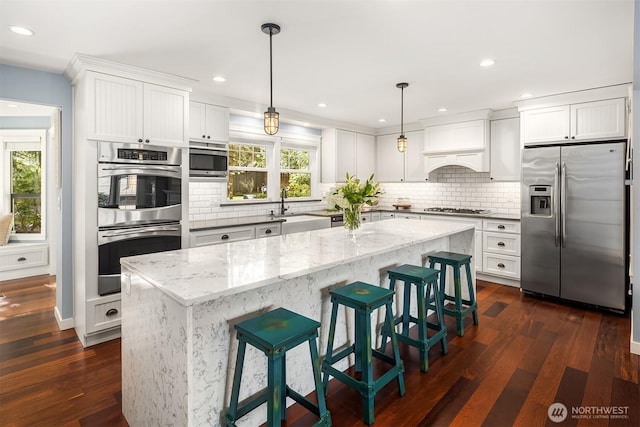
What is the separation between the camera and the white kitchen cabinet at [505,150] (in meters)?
4.73

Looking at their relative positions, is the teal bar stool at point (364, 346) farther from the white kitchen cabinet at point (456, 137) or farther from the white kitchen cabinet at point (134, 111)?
the white kitchen cabinet at point (456, 137)

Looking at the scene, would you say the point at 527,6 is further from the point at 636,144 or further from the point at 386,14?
the point at 636,144

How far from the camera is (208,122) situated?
4090 millimetres

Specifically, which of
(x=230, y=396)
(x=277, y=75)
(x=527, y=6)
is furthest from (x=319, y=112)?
(x=230, y=396)

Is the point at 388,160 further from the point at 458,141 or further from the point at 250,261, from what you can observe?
the point at 250,261

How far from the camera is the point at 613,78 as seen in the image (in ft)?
11.4

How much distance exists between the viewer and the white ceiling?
7.07 feet

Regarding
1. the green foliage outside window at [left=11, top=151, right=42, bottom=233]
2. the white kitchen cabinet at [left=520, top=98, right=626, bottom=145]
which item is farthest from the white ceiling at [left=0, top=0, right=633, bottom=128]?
the green foliage outside window at [left=11, top=151, right=42, bottom=233]

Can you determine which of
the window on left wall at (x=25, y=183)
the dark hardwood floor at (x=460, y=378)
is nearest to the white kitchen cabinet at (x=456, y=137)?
the dark hardwood floor at (x=460, y=378)

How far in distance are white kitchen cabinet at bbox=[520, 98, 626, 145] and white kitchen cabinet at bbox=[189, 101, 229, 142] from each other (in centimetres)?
380

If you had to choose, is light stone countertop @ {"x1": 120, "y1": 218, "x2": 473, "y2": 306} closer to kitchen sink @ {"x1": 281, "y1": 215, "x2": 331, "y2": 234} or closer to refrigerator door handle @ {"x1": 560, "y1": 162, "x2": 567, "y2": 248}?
kitchen sink @ {"x1": 281, "y1": 215, "x2": 331, "y2": 234}

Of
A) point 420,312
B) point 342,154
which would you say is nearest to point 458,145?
point 342,154

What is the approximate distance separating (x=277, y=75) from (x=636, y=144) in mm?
3087

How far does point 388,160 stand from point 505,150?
201 cm
